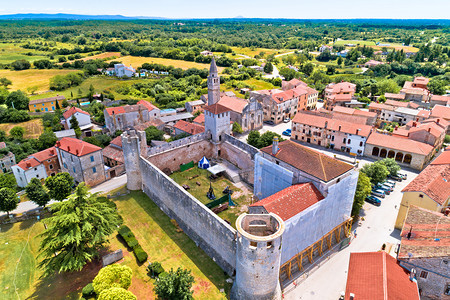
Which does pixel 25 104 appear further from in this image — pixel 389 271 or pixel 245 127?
pixel 389 271

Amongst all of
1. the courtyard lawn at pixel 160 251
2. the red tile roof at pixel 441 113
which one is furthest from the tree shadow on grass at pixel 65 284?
the red tile roof at pixel 441 113

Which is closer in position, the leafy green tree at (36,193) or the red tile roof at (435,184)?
the red tile roof at (435,184)

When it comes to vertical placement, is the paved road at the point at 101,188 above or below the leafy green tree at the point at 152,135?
below

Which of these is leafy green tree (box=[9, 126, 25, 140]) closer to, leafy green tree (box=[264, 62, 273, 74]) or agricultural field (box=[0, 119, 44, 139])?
agricultural field (box=[0, 119, 44, 139])

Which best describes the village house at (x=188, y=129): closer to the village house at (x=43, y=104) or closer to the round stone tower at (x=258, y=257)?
the round stone tower at (x=258, y=257)

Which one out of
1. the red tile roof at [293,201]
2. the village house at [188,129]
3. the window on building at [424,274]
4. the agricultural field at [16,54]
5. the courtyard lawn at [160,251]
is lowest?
the courtyard lawn at [160,251]

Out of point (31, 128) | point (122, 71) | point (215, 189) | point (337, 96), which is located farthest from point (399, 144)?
point (122, 71)

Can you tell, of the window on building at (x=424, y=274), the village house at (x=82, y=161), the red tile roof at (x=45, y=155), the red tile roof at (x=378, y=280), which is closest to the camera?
the red tile roof at (x=378, y=280)

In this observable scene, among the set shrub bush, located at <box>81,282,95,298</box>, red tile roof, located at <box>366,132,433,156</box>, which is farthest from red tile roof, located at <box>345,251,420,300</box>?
red tile roof, located at <box>366,132,433,156</box>
